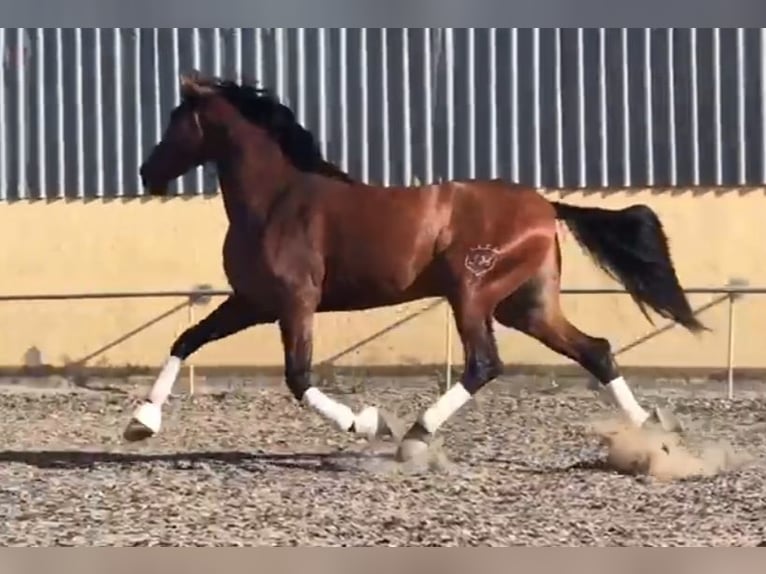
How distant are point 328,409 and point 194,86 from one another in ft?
3.28

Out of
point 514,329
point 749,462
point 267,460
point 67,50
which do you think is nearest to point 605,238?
point 514,329

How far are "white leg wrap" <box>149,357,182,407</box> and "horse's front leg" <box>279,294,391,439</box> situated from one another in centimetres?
33

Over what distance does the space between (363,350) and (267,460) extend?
44 centimetres

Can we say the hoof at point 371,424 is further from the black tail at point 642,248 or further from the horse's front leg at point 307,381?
Answer: the black tail at point 642,248

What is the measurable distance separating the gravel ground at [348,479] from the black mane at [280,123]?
0.66m

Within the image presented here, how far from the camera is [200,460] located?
16.2ft

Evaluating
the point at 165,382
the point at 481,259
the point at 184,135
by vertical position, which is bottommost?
the point at 165,382

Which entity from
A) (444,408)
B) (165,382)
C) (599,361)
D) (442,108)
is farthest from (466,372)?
(165,382)

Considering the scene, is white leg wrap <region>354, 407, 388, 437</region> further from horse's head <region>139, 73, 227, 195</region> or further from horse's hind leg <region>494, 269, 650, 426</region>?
horse's head <region>139, 73, 227, 195</region>

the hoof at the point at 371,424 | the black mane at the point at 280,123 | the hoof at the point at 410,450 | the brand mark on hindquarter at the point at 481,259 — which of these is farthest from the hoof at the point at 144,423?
the brand mark on hindquarter at the point at 481,259

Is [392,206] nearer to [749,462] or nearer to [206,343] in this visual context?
[206,343]

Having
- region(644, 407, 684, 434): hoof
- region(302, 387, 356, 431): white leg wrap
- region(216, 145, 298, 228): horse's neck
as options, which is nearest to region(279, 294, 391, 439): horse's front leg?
region(302, 387, 356, 431): white leg wrap

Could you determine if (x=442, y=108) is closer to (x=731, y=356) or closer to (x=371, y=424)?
(x=371, y=424)

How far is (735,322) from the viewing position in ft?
16.0
